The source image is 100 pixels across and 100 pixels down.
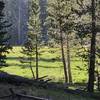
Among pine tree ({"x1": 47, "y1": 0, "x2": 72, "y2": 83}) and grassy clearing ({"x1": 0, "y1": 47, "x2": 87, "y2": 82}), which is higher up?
pine tree ({"x1": 47, "y1": 0, "x2": 72, "y2": 83})

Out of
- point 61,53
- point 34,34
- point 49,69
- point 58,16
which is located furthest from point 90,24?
point 49,69

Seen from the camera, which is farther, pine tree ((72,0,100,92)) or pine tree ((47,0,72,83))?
pine tree ((47,0,72,83))

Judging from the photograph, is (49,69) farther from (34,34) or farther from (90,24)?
(90,24)

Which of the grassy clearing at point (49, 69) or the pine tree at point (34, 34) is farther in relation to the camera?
the grassy clearing at point (49, 69)

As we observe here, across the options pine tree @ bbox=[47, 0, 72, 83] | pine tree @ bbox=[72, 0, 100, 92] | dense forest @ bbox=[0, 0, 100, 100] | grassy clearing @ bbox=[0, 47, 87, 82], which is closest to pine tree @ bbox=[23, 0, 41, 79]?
dense forest @ bbox=[0, 0, 100, 100]

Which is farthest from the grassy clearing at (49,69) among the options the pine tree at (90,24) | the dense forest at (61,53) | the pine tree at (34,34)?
the pine tree at (90,24)

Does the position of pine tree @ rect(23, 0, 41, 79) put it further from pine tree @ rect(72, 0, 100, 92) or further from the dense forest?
pine tree @ rect(72, 0, 100, 92)

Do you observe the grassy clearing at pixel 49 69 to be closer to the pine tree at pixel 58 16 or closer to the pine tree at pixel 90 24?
the pine tree at pixel 58 16

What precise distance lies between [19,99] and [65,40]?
30.8m

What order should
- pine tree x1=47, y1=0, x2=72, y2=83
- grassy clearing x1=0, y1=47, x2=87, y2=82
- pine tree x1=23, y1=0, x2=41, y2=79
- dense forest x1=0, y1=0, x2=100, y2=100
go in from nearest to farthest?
1. dense forest x1=0, y1=0, x2=100, y2=100
2. pine tree x1=47, y1=0, x2=72, y2=83
3. pine tree x1=23, y1=0, x2=41, y2=79
4. grassy clearing x1=0, y1=47, x2=87, y2=82

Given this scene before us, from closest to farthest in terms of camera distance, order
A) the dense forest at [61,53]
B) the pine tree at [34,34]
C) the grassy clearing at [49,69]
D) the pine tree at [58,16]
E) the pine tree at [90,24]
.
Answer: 1. the dense forest at [61,53]
2. the pine tree at [90,24]
3. the pine tree at [58,16]
4. the pine tree at [34,34]
5. the grassy clearing at [49,69]

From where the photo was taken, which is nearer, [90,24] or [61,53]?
[90,24]

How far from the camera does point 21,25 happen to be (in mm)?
180250

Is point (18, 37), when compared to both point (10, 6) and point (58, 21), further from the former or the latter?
point (58, 21)
